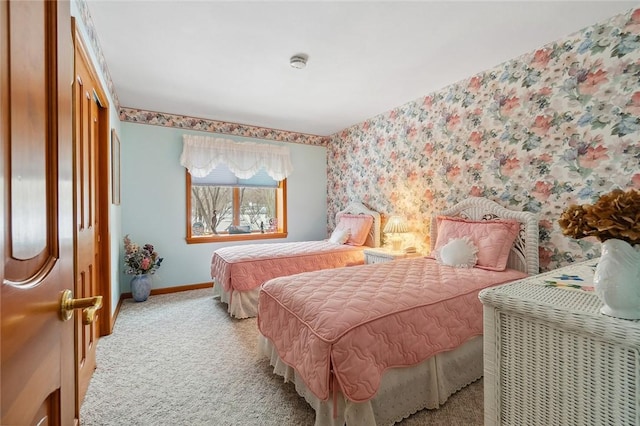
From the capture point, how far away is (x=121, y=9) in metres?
1.93

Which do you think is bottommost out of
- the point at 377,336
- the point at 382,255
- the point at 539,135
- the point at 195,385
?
the point at 195,385

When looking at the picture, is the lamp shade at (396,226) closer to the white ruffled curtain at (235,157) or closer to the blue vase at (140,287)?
the white ruffled curtain at (235,157)

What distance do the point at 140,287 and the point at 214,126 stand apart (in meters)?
2.42

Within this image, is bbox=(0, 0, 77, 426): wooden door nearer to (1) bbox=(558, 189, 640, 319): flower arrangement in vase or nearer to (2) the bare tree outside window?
(1) bbox=(558, 189, 640, 319): flower arrangement in vase

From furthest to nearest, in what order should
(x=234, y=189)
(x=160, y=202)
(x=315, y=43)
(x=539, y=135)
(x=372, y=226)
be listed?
1. (x=234, y=189)
2. (x=372, y=226)
3. (x=160, y=202)
4. (x=539, y=135)
5. (x=315, y=43)

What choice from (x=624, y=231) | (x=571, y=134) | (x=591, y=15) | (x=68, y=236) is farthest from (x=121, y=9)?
(x=571, y=134)

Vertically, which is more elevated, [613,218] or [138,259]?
[613,218]

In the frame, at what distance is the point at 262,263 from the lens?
334 cm

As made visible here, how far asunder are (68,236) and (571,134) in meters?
3.09

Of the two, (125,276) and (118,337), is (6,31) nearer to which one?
(118,337)

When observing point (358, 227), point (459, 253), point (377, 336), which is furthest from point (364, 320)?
point (358, 227)

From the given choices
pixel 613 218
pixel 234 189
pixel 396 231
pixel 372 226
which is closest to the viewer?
pixel 613 218

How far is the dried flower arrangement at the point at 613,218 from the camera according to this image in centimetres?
87

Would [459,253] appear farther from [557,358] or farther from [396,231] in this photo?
[557,358]
